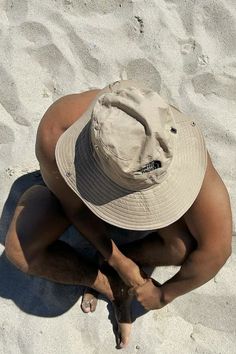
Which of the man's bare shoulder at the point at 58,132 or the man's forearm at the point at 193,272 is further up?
the man's bare shoulder at the point at 58,132

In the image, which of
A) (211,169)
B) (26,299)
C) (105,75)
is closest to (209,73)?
(105,75)

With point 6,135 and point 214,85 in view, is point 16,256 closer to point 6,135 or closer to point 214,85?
point 6,135

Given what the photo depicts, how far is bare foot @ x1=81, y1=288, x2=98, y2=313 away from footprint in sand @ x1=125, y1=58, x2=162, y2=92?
844 millimetres

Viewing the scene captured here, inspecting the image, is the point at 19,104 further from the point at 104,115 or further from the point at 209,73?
the point at 104,115

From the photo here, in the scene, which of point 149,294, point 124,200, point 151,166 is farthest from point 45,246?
point 151,166

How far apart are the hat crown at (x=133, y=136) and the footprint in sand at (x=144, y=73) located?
103 centimetres

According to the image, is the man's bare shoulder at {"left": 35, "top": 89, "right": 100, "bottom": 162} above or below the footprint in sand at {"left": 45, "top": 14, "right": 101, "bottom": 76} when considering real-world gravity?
above

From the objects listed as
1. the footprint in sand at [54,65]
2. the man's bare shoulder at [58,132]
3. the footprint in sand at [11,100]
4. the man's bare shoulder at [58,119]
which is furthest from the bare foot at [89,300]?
the footprint in sand at [54,65]

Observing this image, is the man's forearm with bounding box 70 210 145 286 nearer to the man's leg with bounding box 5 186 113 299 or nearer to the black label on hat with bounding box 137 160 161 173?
the man's leg with bounding box 5 186 113 299

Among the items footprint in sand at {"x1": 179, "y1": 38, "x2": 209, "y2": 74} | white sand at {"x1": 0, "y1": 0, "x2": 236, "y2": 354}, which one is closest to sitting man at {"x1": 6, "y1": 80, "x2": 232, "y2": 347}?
white sand at {"x1": 0, "y1": 0, "x2": 236, "y2": 354}

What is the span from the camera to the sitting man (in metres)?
1.17

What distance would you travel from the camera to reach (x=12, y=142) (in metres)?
2.15

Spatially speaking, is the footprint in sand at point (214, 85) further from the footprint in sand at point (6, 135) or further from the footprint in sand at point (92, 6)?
the footprint in sand at point (6, 135)

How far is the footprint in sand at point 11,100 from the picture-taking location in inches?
86.0
